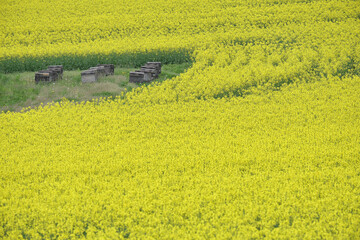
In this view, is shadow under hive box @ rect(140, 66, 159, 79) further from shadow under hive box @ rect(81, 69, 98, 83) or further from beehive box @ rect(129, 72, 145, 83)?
shadow under hive box @ rect(81, 69, 98, 83)

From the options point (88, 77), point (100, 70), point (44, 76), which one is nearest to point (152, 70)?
point (100, 70)

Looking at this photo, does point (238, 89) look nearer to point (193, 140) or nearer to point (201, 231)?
point (193, 140)

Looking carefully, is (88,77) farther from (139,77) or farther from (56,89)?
(139,77)

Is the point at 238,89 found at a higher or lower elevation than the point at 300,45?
lower

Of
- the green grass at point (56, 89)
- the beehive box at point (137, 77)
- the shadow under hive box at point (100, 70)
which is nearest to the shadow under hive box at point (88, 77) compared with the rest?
the green grass at point (56, 89)

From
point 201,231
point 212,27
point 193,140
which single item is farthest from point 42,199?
point 212,27
